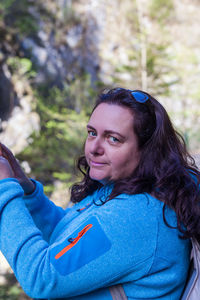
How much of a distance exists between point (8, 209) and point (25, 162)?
6.99 metres

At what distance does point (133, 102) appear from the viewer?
3.63 ft

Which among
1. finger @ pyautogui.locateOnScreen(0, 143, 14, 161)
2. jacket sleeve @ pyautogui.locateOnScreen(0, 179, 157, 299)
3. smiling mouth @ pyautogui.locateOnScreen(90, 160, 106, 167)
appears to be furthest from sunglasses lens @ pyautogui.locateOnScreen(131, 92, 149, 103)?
finger @ pyautogui.locateOnScreen(0, 143, 14, 161)

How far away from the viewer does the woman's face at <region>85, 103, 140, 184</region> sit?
1063 mm

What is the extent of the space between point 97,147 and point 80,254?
41 cm

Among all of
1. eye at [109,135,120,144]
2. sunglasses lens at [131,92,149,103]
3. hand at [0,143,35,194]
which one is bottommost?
hand at [0,143,35,194]

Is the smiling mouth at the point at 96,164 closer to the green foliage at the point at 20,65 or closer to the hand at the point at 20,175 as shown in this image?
the hand at the point at 20,175

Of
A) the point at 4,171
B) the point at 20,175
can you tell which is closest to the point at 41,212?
the point at 20,175

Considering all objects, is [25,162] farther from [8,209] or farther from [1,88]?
[8,209]

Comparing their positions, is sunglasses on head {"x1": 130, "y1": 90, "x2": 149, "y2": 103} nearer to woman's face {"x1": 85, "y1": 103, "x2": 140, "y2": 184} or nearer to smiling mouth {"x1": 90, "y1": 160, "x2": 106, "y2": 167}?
woman's face {"x1": 85, "y1": 103, "x2": 140, "y2": 184}

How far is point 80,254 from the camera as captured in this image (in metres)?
0.85

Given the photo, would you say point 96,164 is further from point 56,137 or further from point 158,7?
point 158,7

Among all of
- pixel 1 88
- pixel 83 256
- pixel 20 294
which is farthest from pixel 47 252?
pixel 1 88

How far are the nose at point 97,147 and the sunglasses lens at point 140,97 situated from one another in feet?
0.71

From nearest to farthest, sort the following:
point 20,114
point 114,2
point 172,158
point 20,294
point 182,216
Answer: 1. point 182,216
2. point 172,158
3. point 20,294
4. point 20,114
5. point 114,2
